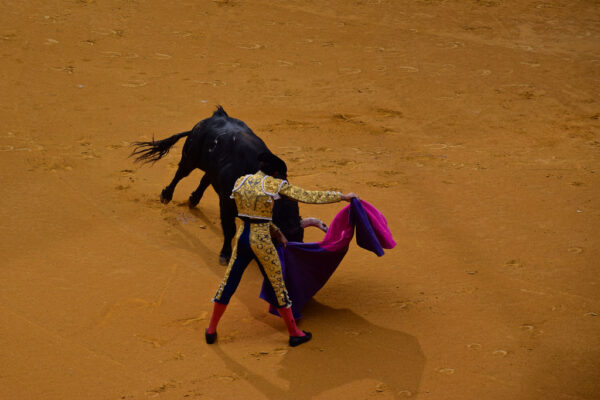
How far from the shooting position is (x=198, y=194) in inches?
325

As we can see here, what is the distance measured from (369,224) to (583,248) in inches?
108

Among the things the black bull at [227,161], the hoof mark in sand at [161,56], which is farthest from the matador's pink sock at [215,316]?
the hoof mark in sand at [161,56]

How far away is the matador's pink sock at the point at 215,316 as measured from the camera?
221 inches

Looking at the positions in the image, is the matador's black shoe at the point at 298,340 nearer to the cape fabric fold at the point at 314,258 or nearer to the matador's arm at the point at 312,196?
the cape fabric fold at the point at 314,258

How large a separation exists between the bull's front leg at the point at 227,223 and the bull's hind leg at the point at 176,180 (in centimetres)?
112

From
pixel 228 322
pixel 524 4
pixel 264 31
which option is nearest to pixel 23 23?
pixel 264 31

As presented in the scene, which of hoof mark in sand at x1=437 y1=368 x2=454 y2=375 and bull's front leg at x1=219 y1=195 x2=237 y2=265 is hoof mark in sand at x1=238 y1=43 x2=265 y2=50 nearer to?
bull's front leg at x1=219 y1=195 x2=237 y2=265

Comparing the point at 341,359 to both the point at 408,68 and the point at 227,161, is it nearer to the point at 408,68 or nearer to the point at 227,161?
the point at 227,161

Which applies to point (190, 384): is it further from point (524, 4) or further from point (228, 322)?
point (524, 4)

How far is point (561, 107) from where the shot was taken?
11.8 metres

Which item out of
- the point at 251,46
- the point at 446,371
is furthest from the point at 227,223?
the point at 251,46

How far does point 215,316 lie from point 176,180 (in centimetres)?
290

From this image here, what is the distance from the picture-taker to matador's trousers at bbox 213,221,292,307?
551 centimetres

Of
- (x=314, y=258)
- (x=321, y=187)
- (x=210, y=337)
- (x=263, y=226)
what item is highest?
(x=263, y=226)
